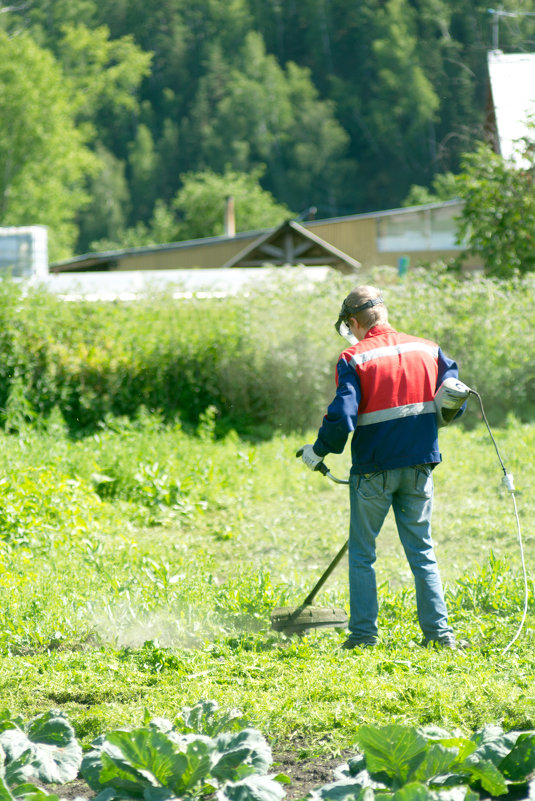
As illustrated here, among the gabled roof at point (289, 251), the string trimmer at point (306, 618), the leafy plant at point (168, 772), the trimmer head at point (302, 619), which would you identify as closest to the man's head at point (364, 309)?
the string trimmer at point (306, 618)

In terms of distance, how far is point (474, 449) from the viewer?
10.1 meters

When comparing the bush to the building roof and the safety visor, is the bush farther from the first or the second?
the safety visor

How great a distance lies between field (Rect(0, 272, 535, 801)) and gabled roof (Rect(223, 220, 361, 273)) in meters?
20.1

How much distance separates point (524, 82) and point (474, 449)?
1077 cm

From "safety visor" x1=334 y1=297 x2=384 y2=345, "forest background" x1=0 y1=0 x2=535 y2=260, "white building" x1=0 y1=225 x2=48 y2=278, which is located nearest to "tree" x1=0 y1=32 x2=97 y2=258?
"forest background" x1=0 y1=0 x2=535 y2=260

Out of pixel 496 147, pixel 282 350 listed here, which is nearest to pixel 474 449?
pixel 282 350

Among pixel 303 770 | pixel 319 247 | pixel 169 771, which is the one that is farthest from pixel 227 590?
pixel 319 247

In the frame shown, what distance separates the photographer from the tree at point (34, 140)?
40281 millimetres

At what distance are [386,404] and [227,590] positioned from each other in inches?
64.2

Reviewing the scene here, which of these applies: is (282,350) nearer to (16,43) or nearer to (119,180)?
(16,43)

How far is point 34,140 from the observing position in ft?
136

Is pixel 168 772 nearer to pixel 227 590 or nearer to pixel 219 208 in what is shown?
pixel 227 590

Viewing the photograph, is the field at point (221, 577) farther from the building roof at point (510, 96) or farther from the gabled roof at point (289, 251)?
the gabled roof at point (289, 251)

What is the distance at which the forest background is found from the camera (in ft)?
192
